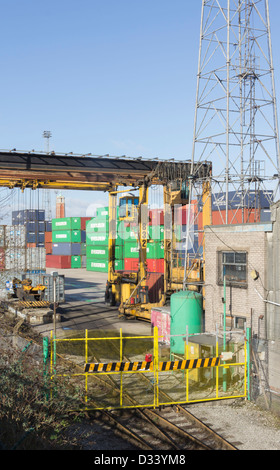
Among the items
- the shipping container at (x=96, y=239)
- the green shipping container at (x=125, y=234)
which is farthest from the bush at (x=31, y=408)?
the shipping container at (x=96, y=239)

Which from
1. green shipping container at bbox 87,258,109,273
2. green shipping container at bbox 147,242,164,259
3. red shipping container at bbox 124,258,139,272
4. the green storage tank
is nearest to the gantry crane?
the green storage tank

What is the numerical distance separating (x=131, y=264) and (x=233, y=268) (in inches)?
1723

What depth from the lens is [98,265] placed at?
77250 mm

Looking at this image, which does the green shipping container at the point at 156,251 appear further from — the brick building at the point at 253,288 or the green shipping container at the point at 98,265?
the brick building at the point at 253,288

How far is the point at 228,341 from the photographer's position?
53.4 ft

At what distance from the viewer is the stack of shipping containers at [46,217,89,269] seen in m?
84.2

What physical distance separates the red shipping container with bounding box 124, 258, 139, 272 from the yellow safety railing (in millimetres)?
42068

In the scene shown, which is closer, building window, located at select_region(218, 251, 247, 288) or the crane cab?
building window, located at select_region(218, 251, 247, 288)

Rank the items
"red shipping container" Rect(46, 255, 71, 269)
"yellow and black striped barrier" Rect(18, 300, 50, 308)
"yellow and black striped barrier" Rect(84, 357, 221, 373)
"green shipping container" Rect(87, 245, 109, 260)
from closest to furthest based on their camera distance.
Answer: "yellow and black striped barrier" Rect(84, 357, 221, 373), "yellow and black striped barrier" Rect(18, 300, 50, 308), "green shipping container" Rect(87, 245, 109, 260), "red shipping container" Rect(46, 255, 71, 269)

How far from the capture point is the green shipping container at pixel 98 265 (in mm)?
75131

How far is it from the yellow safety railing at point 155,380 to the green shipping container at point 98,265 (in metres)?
57.1

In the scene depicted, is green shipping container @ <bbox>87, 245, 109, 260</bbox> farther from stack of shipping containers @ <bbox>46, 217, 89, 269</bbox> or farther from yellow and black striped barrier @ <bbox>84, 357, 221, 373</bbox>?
yellow and black striped barrier @ <bbox>84, 357, 221, 373</bbox>

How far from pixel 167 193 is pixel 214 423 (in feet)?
60.7
